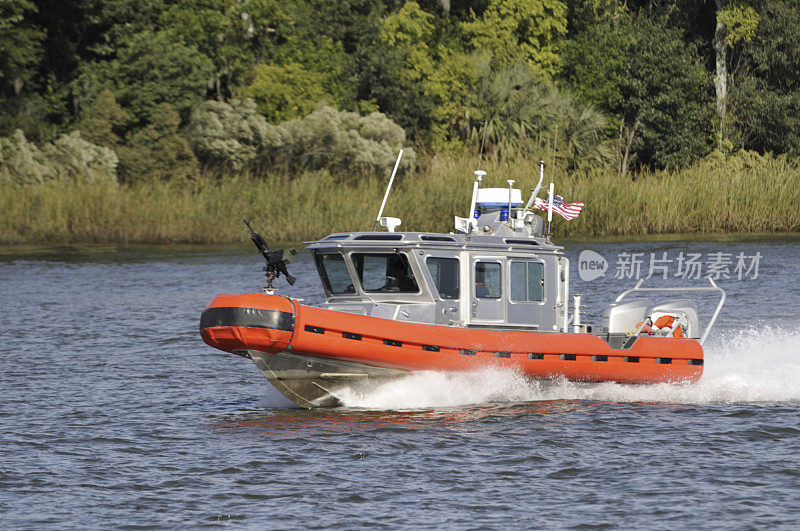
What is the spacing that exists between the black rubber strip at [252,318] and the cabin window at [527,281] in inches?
126

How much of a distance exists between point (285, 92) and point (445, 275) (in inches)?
1379

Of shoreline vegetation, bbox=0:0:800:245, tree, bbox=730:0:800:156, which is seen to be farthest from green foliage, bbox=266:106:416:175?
tree, bbox=730:0:800:156

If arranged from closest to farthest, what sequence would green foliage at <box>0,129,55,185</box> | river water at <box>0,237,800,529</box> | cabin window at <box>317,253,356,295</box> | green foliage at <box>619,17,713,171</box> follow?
river water at <box>0,237,800,529</box> < cabin window at <box>317,253,356,295</box> < green foliage at <box>0,129,55,185</box> < green foliage at <box>619,17,713,171</box>

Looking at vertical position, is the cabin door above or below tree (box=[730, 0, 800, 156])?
below

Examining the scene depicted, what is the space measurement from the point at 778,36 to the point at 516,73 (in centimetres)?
1407

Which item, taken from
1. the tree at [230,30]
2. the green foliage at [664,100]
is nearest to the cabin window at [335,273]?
the tree at [230,30]

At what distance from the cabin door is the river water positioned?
81 cm

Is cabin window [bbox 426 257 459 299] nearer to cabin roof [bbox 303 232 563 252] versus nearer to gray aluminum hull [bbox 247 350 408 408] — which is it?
cabin roof [bbox 303 232 563 252]

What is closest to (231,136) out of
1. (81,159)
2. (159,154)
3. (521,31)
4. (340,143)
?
(159,154)

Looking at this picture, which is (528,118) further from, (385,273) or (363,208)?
(385,273)

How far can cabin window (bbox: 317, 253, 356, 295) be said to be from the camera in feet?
48.8

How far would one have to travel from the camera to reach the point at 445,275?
586 inches

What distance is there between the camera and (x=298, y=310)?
45.3 ft

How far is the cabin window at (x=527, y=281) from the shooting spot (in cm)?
1519
